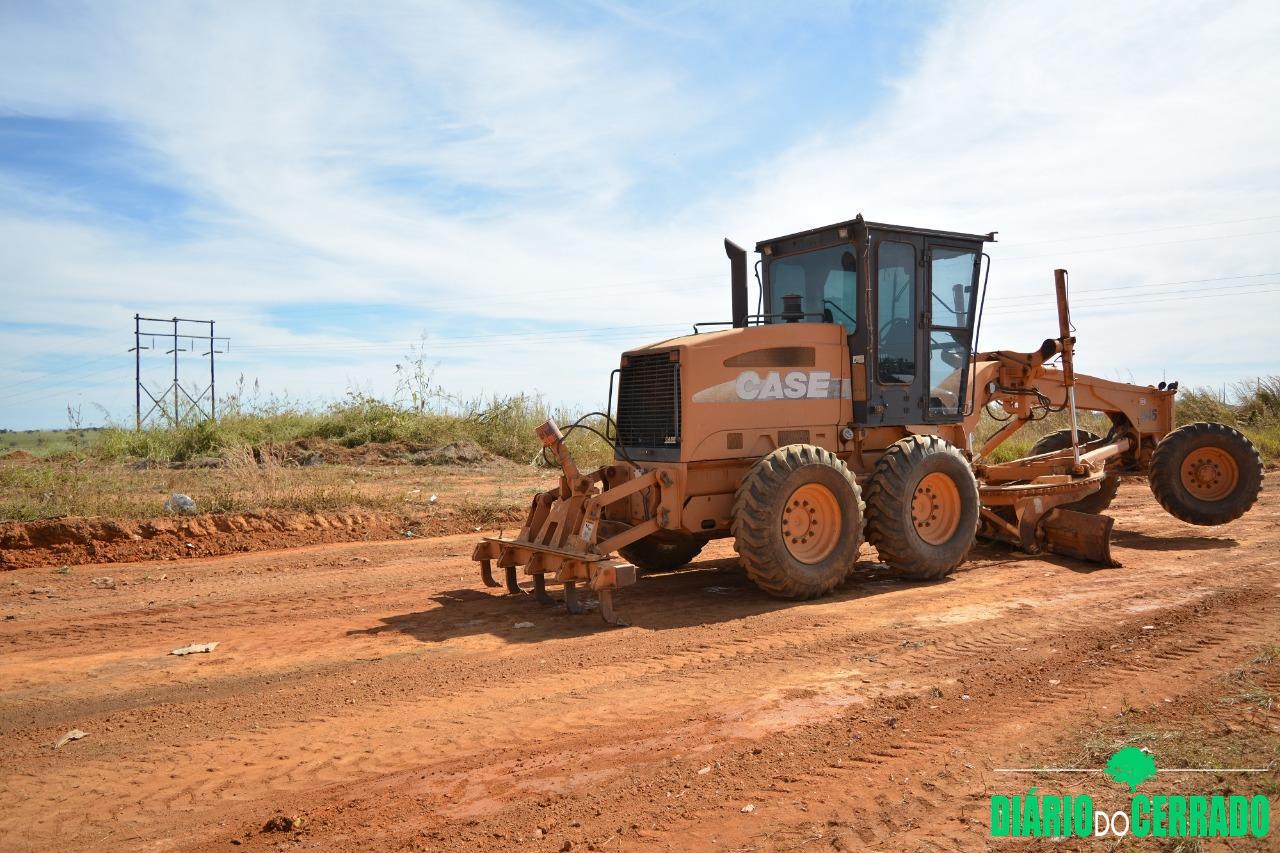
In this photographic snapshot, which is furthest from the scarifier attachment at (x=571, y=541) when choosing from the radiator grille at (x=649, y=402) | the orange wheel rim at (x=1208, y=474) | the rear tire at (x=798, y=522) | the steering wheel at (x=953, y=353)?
the orange wheel rim at (x=1208, y=474)

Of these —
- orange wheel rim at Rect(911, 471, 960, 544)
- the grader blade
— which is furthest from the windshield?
the grader blade

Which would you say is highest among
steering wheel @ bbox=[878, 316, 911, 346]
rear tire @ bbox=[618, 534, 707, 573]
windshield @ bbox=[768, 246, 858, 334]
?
windshield @ bbox=[768, 246, 858, 334]

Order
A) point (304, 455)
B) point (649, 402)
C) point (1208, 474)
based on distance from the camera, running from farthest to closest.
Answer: point (304, 455)
point (1208, 474)
point (649, 402)

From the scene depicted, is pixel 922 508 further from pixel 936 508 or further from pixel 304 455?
pixel 304 455

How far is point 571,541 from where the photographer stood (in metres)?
6.97

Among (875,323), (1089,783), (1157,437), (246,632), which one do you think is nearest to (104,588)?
(246,632)

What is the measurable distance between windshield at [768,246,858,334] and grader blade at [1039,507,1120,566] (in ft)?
9.68

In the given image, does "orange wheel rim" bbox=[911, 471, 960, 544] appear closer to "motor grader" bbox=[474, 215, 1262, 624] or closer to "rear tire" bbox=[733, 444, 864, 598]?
"motor grader" bbox=[474, 215, 1262, 624]

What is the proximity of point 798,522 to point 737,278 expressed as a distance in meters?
2.41

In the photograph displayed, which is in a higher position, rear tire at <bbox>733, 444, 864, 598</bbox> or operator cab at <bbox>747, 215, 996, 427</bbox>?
operator cab at <bbox>747, 215, 996, 427</bbox>

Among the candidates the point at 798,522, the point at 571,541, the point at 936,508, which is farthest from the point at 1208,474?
the point at 571,541

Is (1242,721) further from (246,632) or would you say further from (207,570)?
(207,570)

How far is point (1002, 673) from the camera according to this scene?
535 centimetres

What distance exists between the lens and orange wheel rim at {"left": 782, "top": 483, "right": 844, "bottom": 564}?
739cm
